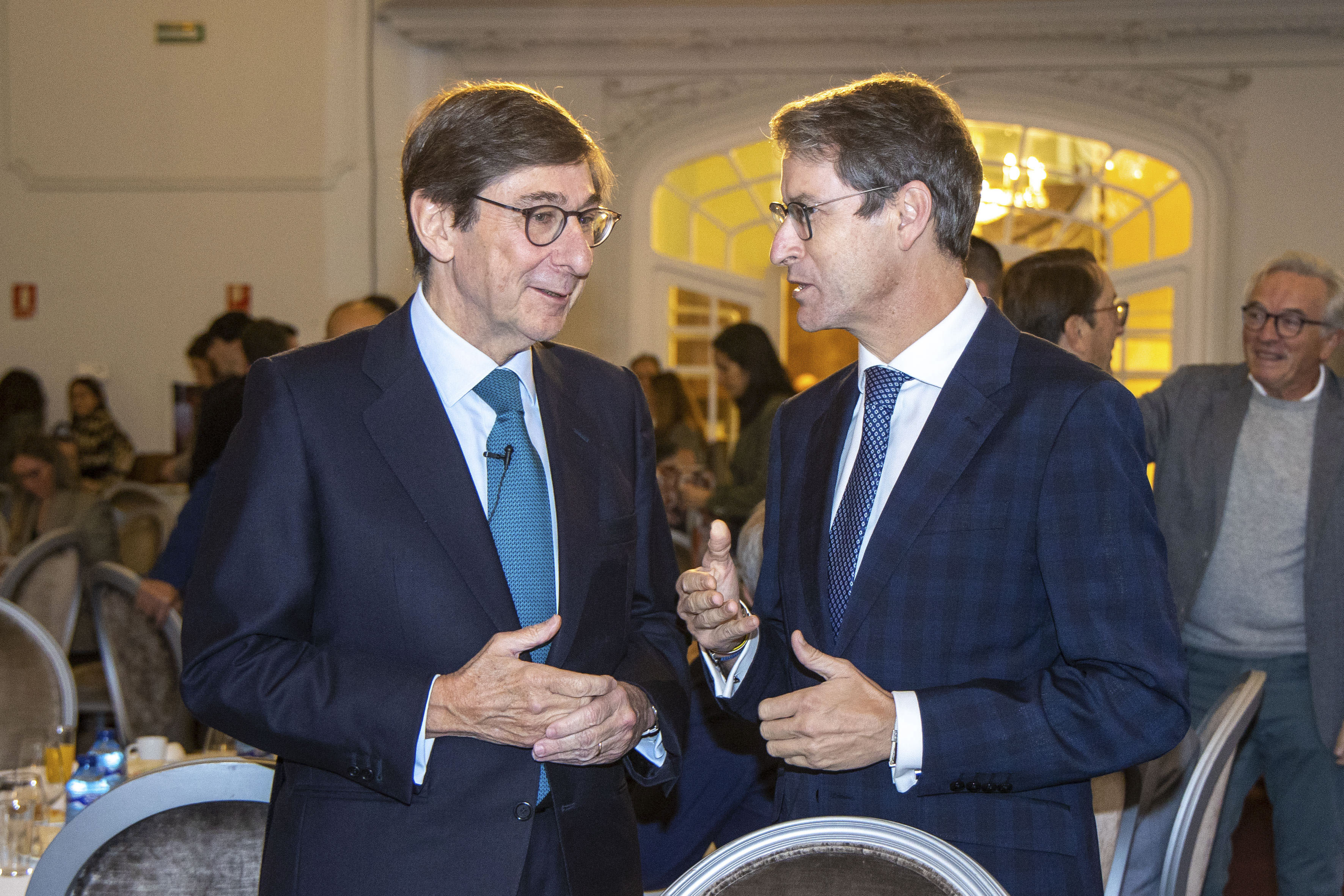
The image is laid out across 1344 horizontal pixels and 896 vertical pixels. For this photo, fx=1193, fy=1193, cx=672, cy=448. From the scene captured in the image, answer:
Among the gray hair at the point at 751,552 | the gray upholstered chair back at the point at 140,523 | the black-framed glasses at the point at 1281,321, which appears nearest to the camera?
the gray hair at the point at 751,552

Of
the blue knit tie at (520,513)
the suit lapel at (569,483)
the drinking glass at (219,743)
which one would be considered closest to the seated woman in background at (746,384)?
the drinking glass at (219,743)

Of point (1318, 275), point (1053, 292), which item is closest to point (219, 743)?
point (1053, 292)

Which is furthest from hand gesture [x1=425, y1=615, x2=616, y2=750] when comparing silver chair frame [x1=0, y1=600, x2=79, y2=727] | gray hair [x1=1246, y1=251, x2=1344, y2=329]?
gray hair [x1=1246, y1=251, x2=1344, y2=329]

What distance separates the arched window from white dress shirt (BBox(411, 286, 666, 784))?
724cm

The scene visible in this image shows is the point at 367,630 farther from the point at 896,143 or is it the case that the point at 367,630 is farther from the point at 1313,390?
the point at 1313,390

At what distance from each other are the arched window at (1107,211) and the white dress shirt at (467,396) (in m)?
7.24

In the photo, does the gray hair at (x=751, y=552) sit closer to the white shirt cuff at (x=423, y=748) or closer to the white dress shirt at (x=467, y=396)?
the white dress shirt at (x=467, y=396)

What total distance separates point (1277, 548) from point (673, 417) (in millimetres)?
3789

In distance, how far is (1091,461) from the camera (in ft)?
4.83

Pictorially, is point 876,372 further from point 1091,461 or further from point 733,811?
point 733,811

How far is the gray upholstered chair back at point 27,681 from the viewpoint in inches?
115

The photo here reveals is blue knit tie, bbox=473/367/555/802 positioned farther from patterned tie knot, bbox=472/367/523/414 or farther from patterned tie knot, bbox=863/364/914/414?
patterned tie knot, bbox=863/364/914/414

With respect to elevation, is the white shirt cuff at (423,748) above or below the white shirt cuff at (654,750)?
above

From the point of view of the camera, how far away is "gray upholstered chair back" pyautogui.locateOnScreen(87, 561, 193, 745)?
356 cm
